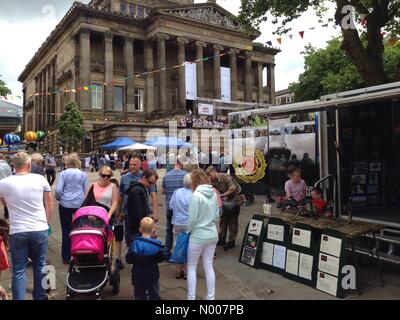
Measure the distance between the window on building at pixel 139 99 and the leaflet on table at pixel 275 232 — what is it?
4749cm

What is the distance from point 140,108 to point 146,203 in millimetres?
48072

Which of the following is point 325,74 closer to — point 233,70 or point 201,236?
point 233,70

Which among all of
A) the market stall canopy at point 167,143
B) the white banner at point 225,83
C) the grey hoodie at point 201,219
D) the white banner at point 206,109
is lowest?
the grey hoodie at point 201,219

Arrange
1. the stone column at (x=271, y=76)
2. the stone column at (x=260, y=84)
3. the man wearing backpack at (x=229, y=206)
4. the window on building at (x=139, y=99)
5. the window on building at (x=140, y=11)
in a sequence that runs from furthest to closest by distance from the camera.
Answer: the stone column at (x=271, y=76)
the stone column at (x=260, y=84)
the window on building at (x=140, y=11)
the window on building at (x=139, y=99)
the man wearing backpack at (x=229, y=206)

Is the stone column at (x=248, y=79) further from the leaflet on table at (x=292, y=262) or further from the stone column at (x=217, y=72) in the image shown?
the leaflet on table at (x=292, y=262)

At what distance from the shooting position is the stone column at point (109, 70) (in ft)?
159

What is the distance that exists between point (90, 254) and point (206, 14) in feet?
178

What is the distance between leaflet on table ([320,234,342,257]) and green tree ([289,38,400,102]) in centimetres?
3067

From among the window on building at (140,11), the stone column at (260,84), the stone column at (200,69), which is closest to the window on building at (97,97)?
the stone column at (200,69)

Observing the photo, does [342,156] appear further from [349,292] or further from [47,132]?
[47,132]

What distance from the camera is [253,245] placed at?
6.73 meters

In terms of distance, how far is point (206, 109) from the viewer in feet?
157

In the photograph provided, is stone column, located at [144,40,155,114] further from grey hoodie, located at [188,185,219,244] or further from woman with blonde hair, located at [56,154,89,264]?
grey hoodie, located at [188,185,219,244]

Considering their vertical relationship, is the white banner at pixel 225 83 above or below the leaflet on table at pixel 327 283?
above
